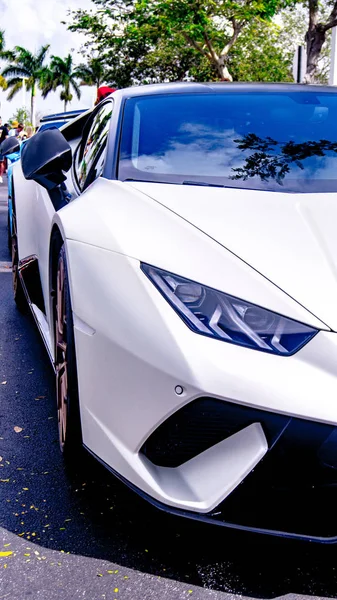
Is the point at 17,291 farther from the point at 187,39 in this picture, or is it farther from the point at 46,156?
the point at 187,39

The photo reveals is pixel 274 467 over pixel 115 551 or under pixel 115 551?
over

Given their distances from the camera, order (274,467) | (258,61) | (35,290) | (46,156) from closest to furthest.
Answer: (274,467)
(46,156)
(35,290)
(258,61)

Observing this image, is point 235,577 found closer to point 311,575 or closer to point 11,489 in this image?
point 311,575

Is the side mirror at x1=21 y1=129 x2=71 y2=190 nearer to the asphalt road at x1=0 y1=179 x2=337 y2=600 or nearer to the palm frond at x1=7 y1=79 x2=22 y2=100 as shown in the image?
the asphalt road at x1=0 y1=179 x2=337 y2=600

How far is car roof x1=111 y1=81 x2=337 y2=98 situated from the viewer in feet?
11.5

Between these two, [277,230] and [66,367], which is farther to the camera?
[66,367]

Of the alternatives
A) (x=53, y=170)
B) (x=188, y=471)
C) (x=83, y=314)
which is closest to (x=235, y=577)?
(x=188, y=471)

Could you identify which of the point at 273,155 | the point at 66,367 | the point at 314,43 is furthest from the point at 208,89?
the point at 314,43

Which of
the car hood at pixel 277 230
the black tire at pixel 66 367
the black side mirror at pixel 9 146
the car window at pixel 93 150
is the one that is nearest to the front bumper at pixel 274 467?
the car hood at pixel 277 230

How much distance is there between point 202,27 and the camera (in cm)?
2511

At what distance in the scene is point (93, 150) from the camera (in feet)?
11.6

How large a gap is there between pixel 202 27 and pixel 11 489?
945 inches

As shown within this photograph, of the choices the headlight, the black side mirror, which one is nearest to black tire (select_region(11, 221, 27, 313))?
the black side mirror

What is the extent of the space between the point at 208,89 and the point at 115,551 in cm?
199
